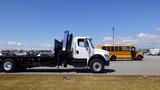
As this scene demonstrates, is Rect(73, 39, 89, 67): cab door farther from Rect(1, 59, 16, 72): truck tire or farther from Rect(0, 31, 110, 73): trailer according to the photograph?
Rect(1, 59, 16, 72): truck tire

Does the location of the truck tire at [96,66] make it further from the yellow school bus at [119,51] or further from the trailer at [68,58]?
the yellow school bus at [119,51]

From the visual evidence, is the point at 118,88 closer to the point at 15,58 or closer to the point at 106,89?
the point at 106,89

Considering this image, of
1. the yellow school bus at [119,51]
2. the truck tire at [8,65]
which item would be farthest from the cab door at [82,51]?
the yellow school bus at [119,51]

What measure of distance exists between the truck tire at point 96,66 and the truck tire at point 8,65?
17.6 ft

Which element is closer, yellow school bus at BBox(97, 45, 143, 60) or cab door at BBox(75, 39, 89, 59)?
cab door at BBox(75, 39, 89, 59)

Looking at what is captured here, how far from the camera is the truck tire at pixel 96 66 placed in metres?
25.4

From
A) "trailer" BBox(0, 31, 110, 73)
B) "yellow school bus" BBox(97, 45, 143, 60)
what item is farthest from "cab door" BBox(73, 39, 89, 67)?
"yellow school bus" BBox(97, 45, 143, 60)

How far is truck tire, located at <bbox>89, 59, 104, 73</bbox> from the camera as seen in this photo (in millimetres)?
25439

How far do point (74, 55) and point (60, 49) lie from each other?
1.13 metres

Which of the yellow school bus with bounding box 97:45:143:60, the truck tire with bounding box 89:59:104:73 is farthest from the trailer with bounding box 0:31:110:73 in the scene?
the yellow school bus with bounding box 97:45:143:60

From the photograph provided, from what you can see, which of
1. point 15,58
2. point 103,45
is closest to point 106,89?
point 15,58

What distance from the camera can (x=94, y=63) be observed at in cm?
2552

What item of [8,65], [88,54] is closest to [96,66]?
[88,54]

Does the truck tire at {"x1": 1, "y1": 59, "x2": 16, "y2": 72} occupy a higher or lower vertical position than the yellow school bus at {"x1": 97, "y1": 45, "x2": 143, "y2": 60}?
lower
